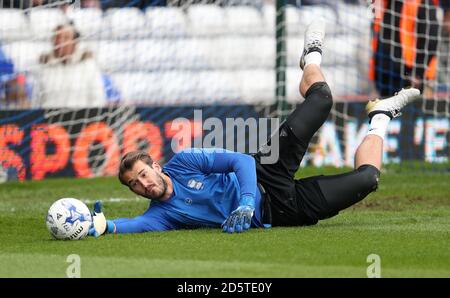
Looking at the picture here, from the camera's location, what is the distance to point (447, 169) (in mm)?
15188

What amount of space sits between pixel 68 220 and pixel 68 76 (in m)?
7.96

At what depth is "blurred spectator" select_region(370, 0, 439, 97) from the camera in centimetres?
1631

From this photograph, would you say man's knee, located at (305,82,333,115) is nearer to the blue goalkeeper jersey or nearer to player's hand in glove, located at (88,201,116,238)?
the blue goalkeeper jersey

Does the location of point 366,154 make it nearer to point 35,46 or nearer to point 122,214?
point 122,214

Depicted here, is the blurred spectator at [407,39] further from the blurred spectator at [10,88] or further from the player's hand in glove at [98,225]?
the player's hand in glove at [98,225]

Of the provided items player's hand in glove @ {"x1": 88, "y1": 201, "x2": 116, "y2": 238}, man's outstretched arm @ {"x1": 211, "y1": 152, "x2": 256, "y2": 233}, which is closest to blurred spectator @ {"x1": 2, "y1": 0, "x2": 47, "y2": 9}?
player's hand in glove @ {"x1": 88, "y1": 201, "x2": 116, "y2": 238}

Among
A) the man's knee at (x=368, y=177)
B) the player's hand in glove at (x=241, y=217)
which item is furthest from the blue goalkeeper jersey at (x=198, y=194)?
the man's knee at (x=368, y=177)

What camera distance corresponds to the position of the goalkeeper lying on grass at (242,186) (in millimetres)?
8617

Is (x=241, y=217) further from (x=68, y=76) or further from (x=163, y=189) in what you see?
(x=68, y=76)

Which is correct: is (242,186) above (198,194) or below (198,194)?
above

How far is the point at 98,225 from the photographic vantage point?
864cm

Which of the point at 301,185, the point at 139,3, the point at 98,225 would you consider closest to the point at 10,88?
the point at 139,3
